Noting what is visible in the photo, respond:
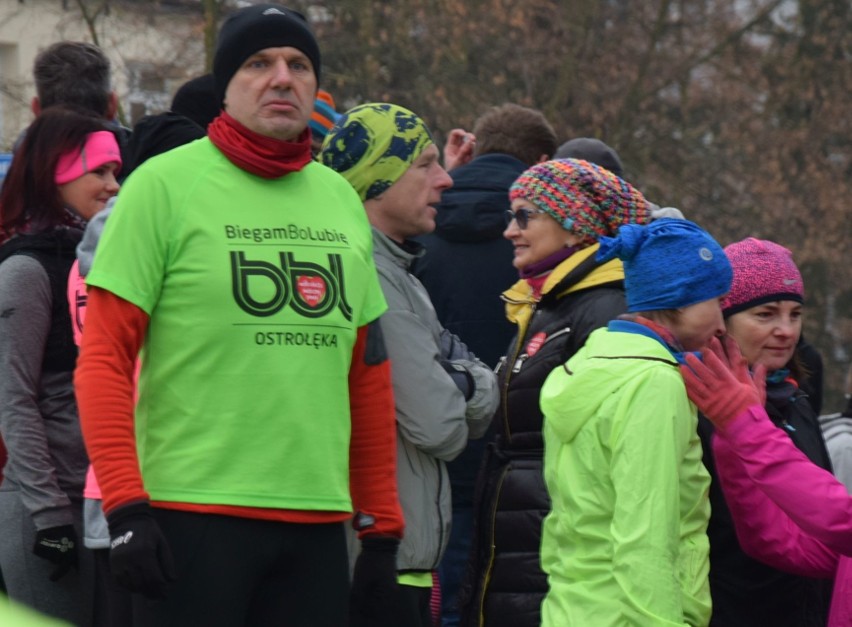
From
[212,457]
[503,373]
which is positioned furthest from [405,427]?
[212,457]

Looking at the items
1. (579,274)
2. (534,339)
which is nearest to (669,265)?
(579,274)

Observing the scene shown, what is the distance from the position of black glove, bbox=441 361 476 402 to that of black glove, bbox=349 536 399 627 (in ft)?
2.35

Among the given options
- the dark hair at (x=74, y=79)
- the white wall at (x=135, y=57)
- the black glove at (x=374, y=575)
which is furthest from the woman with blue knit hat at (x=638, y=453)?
the white wall at (x=135, y=57)

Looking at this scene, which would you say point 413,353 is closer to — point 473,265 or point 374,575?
point 374,575

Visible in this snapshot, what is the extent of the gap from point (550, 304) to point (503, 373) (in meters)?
0.25

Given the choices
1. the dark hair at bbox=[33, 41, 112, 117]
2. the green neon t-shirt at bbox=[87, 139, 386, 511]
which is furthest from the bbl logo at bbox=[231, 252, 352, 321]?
the dark hair at bbox=[33, 41, 112, 117]

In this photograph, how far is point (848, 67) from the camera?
23.5 meters

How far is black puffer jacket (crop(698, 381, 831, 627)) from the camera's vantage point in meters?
4.54

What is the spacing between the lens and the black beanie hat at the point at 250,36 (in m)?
3.91

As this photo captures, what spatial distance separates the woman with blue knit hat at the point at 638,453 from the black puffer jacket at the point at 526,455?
582mm

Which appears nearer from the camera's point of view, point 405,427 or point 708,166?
point 405,427

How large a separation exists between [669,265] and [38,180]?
2068mm

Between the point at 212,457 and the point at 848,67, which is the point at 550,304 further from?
the point at 848,67

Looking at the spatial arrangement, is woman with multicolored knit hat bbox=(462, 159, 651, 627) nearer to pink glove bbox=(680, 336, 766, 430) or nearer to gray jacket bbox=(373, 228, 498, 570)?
gray jacket bbox=(373, 228, 498, 570)
